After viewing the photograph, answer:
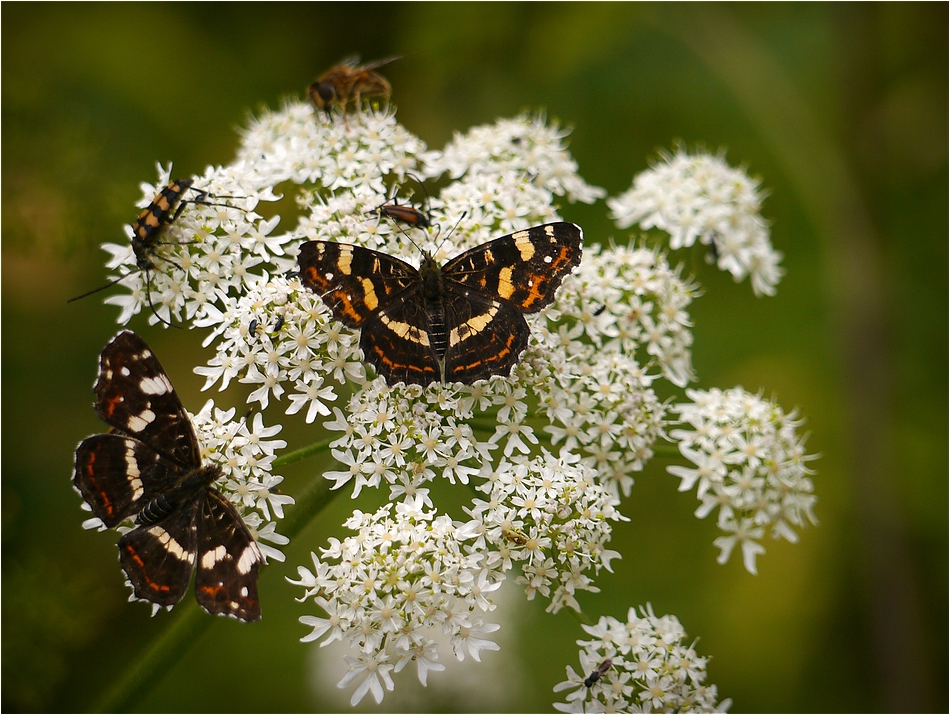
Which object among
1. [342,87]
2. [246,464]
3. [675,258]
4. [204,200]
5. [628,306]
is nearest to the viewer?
[246,464]

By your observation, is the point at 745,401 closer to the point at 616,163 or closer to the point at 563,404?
the point at 563,404

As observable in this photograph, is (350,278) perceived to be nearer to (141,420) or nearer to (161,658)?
(141,420)

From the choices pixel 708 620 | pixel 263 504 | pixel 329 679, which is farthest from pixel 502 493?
pixel 708 620

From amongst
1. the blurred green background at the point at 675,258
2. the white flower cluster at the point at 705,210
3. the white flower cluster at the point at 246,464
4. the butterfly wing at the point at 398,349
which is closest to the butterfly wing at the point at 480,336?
the butterfly wing at the point at 398,349

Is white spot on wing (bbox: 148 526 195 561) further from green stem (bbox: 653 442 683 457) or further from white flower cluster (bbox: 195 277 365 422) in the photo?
green stem (bbox: 653 442 683 457)

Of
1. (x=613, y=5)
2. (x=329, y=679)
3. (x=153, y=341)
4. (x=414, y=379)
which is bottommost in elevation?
(x=329, y=679)

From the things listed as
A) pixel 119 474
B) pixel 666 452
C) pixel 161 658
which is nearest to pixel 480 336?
pixel 666 452

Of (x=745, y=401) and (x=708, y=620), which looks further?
(x=708, y=620)
